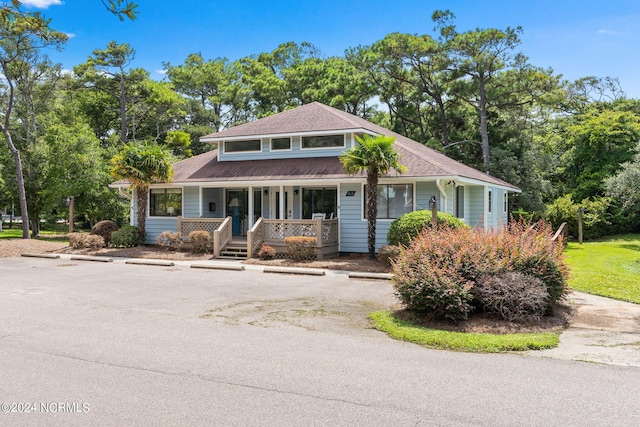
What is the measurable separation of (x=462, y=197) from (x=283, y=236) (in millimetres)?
8216

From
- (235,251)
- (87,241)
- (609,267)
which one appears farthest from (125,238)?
(609,267)

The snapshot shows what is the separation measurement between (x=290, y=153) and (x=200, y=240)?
5.46m

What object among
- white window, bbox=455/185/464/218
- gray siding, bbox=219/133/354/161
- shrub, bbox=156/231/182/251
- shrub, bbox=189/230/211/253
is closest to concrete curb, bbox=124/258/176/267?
shrub, bbox=189/230/211/253

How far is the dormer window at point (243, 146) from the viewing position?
73.9ft

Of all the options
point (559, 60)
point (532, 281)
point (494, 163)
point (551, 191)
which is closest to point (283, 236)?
point (532, 281)

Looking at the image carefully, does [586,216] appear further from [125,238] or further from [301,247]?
[125,238]

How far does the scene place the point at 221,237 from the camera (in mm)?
19391

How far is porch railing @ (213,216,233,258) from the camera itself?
19.0 meters

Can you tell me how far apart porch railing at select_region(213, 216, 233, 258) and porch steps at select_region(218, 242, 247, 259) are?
17 cm

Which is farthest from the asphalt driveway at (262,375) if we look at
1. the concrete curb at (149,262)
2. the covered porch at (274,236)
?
the covered porch at (274,236)

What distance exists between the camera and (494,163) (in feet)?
103

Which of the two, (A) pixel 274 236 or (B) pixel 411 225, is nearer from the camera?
(B) pixel 411 225

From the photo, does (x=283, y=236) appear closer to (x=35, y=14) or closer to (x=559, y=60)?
(x=35, y=14)

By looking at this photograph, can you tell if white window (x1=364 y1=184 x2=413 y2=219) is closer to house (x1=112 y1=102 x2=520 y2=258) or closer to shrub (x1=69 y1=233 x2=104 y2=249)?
house (x1=112 y1=102 x2=520 y2=258)
